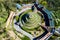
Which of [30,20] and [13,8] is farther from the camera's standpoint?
[13,8]

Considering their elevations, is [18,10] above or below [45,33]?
above

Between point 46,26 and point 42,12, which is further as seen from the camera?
point 42,12

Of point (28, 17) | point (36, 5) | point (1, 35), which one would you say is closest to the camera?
point (1, 35)

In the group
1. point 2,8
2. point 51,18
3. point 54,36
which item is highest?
point 2,8

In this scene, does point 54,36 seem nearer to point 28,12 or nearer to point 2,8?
point 28,12

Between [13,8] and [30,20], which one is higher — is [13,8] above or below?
above

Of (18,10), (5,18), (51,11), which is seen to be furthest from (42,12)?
(5,18)

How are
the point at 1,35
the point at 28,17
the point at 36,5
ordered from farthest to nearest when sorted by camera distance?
the point at 36,5 → the point at 28,17 → the point at 1,35

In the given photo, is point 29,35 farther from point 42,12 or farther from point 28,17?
point 42,12

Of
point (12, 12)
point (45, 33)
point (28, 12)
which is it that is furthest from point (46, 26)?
point (12, 12)
